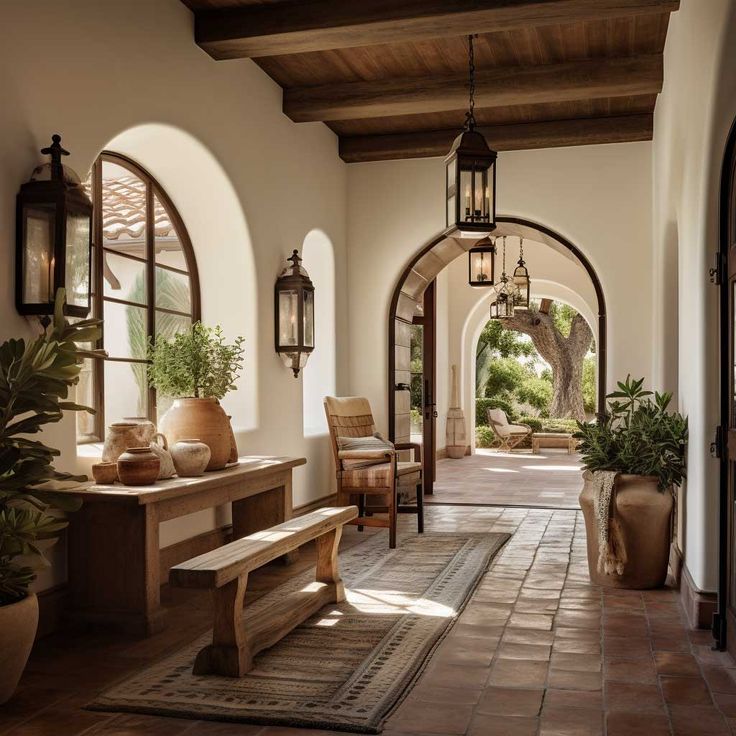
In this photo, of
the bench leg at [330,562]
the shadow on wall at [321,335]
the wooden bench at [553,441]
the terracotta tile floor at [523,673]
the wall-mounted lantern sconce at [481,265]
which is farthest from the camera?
the wooden bench at [553,441]

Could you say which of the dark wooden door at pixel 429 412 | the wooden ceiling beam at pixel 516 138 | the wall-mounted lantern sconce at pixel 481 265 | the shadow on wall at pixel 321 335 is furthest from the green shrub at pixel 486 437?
the wooden ceiling beam at pixel 516 138

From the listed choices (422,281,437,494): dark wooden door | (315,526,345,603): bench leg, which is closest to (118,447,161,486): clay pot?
(315,526,345,603): bench leg

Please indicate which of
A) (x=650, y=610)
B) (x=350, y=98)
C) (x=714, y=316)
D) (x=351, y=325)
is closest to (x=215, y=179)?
(x=350, y=98)

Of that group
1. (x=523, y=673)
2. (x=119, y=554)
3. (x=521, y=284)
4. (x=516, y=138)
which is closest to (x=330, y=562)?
(x=119, y=554)

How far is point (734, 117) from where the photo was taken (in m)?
3.30

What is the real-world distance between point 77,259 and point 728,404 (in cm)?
294

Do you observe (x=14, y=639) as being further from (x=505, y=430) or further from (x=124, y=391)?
(x=505, y=430)

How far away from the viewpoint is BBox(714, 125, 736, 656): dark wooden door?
141 inches

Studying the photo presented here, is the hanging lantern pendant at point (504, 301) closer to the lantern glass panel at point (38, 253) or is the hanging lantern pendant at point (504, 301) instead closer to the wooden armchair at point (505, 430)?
the wooden armchair at point (505, 430)

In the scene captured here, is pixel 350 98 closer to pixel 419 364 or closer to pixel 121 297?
pixel 121 297

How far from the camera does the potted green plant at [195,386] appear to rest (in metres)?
4.79

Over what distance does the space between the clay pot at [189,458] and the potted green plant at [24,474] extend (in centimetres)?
124

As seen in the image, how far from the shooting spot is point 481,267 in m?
11.4

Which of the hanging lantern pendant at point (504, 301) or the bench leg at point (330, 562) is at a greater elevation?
the hanging lantern pendant at point (504, 301)
